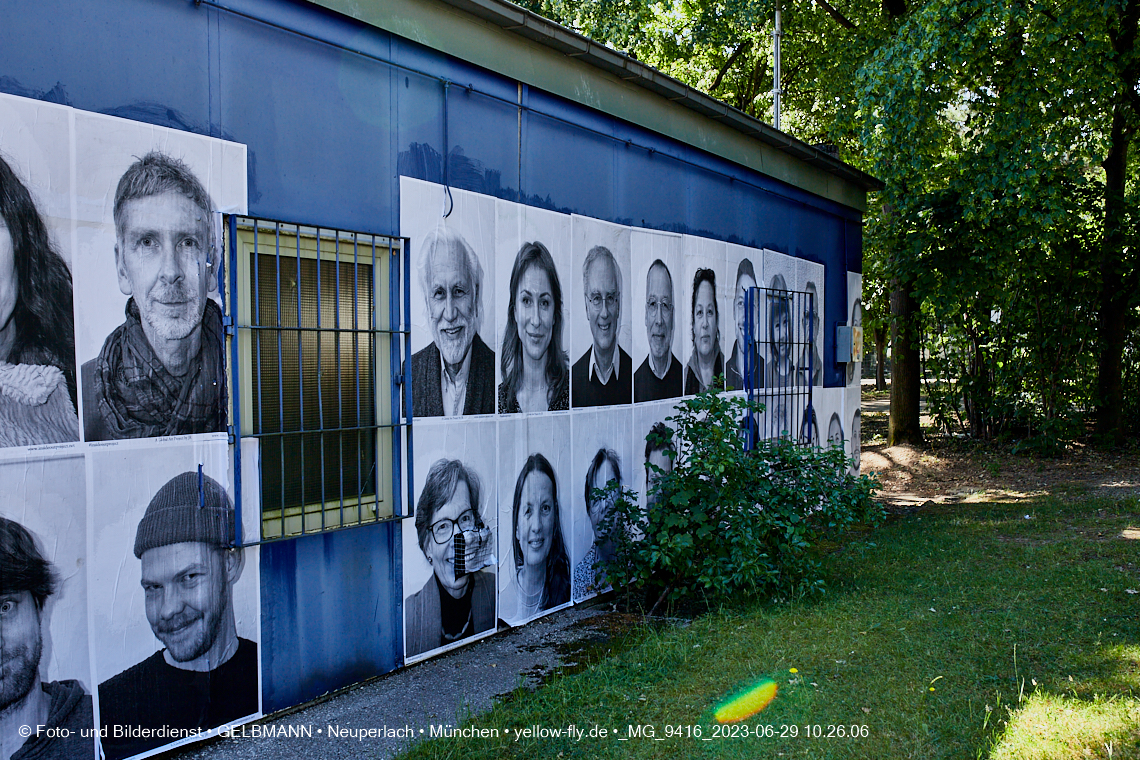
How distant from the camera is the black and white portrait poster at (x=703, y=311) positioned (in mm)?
7406

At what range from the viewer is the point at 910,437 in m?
14.5

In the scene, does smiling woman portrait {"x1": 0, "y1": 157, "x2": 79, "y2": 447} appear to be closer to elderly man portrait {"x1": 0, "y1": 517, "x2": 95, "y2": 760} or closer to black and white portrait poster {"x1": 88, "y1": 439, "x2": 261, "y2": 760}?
black and white portrait poster {"x1": 88, "y1": 439, "x2": 261, "y2": 760}

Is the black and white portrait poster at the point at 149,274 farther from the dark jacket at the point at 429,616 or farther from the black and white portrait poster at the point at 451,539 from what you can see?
the dark jacket at the point at 429,616

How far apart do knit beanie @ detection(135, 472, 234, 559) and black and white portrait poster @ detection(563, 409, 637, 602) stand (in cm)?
271

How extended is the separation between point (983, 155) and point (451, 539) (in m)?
8.31

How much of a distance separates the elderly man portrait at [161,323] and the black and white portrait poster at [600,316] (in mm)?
2818

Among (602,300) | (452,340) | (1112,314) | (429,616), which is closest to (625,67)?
(602,300)

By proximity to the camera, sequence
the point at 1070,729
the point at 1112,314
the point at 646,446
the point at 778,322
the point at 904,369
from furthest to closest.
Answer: the point at 904,369 < the point at 1112,314 < the point at 778,322 < the point at 646,446 < the point at 1070,729

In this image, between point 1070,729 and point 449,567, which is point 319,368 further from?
point 1070,729

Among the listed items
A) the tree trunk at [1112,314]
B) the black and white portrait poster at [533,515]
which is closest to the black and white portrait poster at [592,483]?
the black and white portrait poster at [533,515]

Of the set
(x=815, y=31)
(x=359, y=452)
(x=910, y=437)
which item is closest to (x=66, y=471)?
(x=359, y=452)

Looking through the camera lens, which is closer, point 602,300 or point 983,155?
point 602,300

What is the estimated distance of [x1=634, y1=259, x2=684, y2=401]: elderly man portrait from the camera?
22.6ft

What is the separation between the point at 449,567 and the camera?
202 inches
